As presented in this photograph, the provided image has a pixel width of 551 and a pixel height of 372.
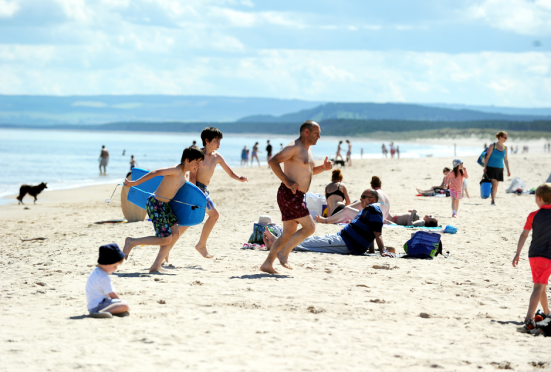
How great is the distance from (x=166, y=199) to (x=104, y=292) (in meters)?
1.56

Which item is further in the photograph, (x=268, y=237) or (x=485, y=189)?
(x=485, y=189)

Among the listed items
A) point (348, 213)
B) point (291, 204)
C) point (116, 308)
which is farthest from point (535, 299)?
point (348, 213)

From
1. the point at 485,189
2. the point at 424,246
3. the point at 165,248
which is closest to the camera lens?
the point at 165,248

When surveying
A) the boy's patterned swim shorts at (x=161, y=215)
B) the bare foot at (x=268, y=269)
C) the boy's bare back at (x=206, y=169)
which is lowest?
the bare foot at (x=268, y=269)

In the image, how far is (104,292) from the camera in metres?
4.89

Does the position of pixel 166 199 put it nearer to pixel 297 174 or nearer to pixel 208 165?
pixel 208 165

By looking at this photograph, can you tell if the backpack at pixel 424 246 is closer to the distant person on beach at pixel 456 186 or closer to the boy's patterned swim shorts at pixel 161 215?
the boy's patterned swim shorts at pixel 161 215

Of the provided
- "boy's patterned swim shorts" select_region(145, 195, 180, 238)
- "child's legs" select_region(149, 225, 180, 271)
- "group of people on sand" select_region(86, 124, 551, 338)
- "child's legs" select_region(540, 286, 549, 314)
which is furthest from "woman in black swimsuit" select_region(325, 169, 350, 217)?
"child's legs" select_region(540, 286, 549, 314)

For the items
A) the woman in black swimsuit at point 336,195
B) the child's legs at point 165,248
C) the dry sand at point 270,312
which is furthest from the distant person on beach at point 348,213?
the child's legs at point 165,248

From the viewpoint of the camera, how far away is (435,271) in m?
7.09

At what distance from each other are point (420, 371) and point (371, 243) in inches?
167

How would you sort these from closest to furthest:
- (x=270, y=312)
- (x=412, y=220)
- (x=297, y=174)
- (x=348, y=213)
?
(x=270, y=312), (x=297, y=174), (x=348, y=213), (x=412, y=220)

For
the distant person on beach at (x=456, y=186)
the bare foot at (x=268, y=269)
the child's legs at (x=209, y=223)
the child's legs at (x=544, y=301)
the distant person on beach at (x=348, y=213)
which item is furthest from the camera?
the distant person on beach at (x=456, y=186)

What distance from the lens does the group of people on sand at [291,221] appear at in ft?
16.1
